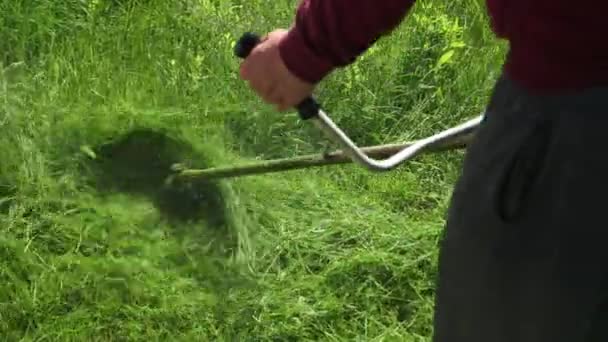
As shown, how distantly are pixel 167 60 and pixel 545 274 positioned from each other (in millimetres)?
2041

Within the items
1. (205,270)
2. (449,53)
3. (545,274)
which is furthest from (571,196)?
(449,53)

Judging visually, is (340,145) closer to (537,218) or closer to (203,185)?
(537,218)

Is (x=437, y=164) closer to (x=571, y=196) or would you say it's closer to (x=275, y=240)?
(x=275, y=240)

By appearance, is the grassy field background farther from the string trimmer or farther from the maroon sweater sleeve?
the maroon sweater sleeve

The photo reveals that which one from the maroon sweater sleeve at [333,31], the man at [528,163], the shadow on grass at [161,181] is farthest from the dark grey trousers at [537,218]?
the shadow on grass at [161,181]

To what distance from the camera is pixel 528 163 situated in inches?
39.8

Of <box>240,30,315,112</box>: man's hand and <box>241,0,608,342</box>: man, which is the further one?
<box>240,30,315,112</box>: man's hand

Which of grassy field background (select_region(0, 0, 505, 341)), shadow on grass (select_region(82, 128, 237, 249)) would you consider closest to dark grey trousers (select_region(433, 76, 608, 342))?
grassy field background (select_region(0, 0, 505, 341))

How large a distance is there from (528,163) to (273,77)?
31 cm

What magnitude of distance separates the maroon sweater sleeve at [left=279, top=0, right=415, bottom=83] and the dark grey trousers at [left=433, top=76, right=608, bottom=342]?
15 centimetres

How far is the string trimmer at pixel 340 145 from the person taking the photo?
48.0 inches

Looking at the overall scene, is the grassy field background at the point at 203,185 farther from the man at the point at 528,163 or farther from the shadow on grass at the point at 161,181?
the man at the point at 528,163

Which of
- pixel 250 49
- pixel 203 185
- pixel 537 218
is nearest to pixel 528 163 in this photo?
pixel 537 218

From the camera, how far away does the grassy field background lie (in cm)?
220
